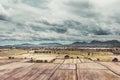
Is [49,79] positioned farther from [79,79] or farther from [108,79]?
[108,79]

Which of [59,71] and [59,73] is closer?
[59,73]

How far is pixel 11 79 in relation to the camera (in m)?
63.6

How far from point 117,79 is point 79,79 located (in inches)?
499

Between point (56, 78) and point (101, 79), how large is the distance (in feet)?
48.0

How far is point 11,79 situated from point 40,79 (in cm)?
932

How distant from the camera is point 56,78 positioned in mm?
65062

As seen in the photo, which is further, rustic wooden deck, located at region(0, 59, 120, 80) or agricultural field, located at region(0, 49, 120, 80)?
agricultural field, located at region(0, 49, 120, 80)

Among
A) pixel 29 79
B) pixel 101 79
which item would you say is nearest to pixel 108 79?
pixel 101 79

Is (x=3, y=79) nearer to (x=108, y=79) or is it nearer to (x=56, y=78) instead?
(x=56, y=78)

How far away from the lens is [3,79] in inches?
2506

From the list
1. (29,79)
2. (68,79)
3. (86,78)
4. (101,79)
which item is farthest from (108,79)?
(29,79)

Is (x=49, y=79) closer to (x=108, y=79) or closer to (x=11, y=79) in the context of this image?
(x=11, y=79)

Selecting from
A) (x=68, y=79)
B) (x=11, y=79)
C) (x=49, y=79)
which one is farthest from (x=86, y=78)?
(x=11, y=79)

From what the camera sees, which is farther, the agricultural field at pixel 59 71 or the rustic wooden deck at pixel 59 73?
the agricultural field at pixel 59 71
